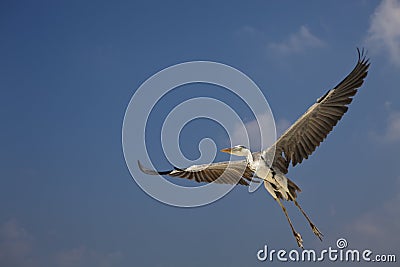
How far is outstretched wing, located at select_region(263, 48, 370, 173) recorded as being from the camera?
14.4 metres

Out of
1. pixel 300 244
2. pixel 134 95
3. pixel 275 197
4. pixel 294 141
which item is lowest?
pixel 300 244

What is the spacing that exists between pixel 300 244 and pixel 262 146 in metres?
2.81

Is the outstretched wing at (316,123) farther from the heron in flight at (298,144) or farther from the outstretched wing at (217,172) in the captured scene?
the outstretched wing at (217,172)

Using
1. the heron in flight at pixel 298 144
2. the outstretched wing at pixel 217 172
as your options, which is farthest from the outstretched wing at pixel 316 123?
the outstretched wing at pixel 217 172

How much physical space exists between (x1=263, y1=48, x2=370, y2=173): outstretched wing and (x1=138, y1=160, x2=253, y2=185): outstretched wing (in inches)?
46.1

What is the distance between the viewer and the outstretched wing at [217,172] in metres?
16.1

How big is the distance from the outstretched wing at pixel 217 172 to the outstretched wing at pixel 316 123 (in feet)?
3.84

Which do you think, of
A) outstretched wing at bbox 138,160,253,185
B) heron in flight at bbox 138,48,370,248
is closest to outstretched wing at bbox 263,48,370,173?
heron in flight at bbox 138,48,370,248

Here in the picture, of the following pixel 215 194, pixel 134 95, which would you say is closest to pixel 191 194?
pixel 215 194

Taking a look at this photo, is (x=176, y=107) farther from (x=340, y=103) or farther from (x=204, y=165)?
(x=340, y=103)

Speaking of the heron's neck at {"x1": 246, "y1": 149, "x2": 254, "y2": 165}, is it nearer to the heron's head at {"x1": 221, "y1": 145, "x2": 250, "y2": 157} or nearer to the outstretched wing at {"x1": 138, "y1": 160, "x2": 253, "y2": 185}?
the heron's head at {"x1": 221, "y1": 145, "x2": 250, "y2": 157}

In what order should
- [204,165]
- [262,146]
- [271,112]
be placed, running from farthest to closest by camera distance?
[204,165] < [262,146] < [271,112]

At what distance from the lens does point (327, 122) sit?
1480 cm

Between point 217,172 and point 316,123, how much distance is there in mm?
3641
